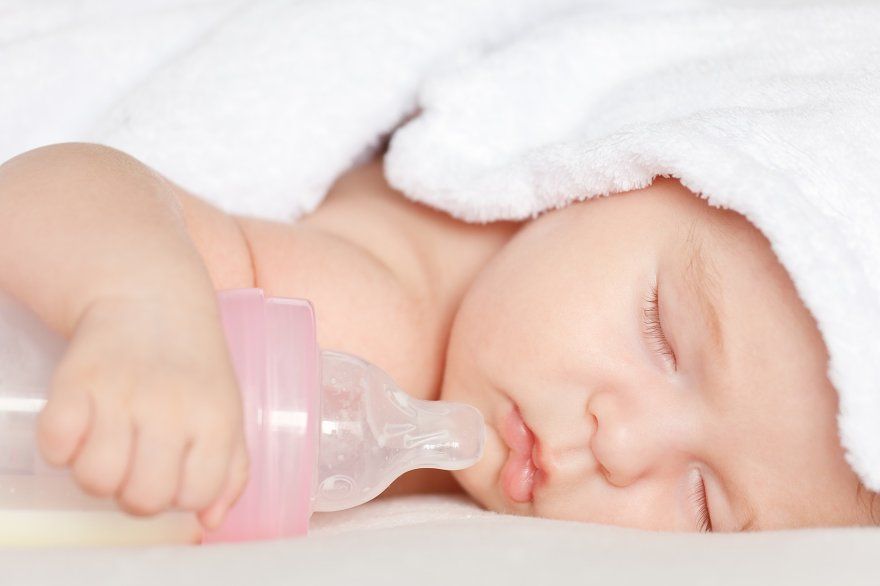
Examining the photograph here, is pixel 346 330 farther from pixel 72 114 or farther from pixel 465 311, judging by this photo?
pixel 72 114

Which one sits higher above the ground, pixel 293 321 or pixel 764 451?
pixel 293 321

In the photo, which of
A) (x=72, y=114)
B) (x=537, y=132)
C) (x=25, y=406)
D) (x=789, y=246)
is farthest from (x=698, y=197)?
(x=72, y=114)

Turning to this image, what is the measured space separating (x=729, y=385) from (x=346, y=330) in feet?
1.69

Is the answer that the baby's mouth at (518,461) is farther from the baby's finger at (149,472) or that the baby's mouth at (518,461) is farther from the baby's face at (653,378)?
the baby's finger at (149,472)

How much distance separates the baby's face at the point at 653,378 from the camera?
1.12 meters

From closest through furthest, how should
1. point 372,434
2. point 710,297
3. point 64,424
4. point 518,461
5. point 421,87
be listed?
1. point 64,424
2. point 372,434
3. point 710,297
4. point 518,461
5. point 421,87

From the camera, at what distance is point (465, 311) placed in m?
1.38

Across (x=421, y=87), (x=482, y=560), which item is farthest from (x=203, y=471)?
(x=421, y=87)

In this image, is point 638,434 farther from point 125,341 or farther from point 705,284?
point 125,341

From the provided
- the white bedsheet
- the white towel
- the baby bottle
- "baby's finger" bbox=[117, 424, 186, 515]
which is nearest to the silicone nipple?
the baby bottle

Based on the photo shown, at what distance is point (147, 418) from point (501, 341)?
643 millimetres

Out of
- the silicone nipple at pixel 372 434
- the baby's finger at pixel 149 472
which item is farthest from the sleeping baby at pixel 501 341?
the silicone nipple at pixel 372 434

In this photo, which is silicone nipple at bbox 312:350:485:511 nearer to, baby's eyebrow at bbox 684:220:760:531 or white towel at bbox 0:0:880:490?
baby's eyebrow at bbox 684:220:760:531

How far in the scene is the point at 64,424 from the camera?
0.71m
